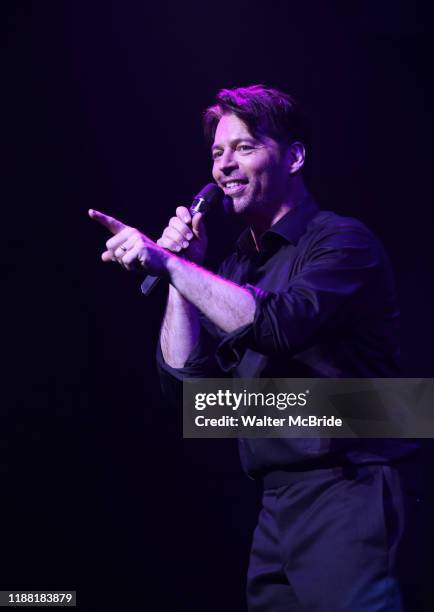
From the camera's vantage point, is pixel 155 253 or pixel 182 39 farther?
pixel 182 39

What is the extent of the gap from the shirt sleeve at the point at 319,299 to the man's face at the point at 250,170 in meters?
0.30

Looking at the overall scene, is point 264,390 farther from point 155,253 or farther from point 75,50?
point 75,50

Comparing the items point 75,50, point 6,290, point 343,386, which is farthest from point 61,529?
point 75,50

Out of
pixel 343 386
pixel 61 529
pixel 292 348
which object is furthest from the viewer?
pixel 61 529

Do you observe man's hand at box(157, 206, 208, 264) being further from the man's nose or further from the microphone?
the man's nose

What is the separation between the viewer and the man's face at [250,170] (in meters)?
1.81

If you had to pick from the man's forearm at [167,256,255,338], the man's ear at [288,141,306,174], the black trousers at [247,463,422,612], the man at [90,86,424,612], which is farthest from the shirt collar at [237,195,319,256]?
the black trousers at [247,463,422,612]

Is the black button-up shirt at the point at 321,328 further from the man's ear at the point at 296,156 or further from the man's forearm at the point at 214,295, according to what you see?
the man's ear at the point at 296,156

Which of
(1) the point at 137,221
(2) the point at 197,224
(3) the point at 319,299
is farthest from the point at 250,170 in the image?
(1) the point at 137,221

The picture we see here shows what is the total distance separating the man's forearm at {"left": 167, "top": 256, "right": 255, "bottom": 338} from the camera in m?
1.37

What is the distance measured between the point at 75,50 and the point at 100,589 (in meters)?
1.80

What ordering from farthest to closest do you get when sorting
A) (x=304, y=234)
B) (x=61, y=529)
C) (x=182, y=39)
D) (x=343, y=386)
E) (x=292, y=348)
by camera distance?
(x=182, y=39), (x=61, y=529), (x=304, y=234), (x=343, y=386), (x=292, y=348)

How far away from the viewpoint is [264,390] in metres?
1.55

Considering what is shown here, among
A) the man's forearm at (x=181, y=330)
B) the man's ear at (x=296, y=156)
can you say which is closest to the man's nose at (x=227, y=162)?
the man's ear at (x=296, y=156)
